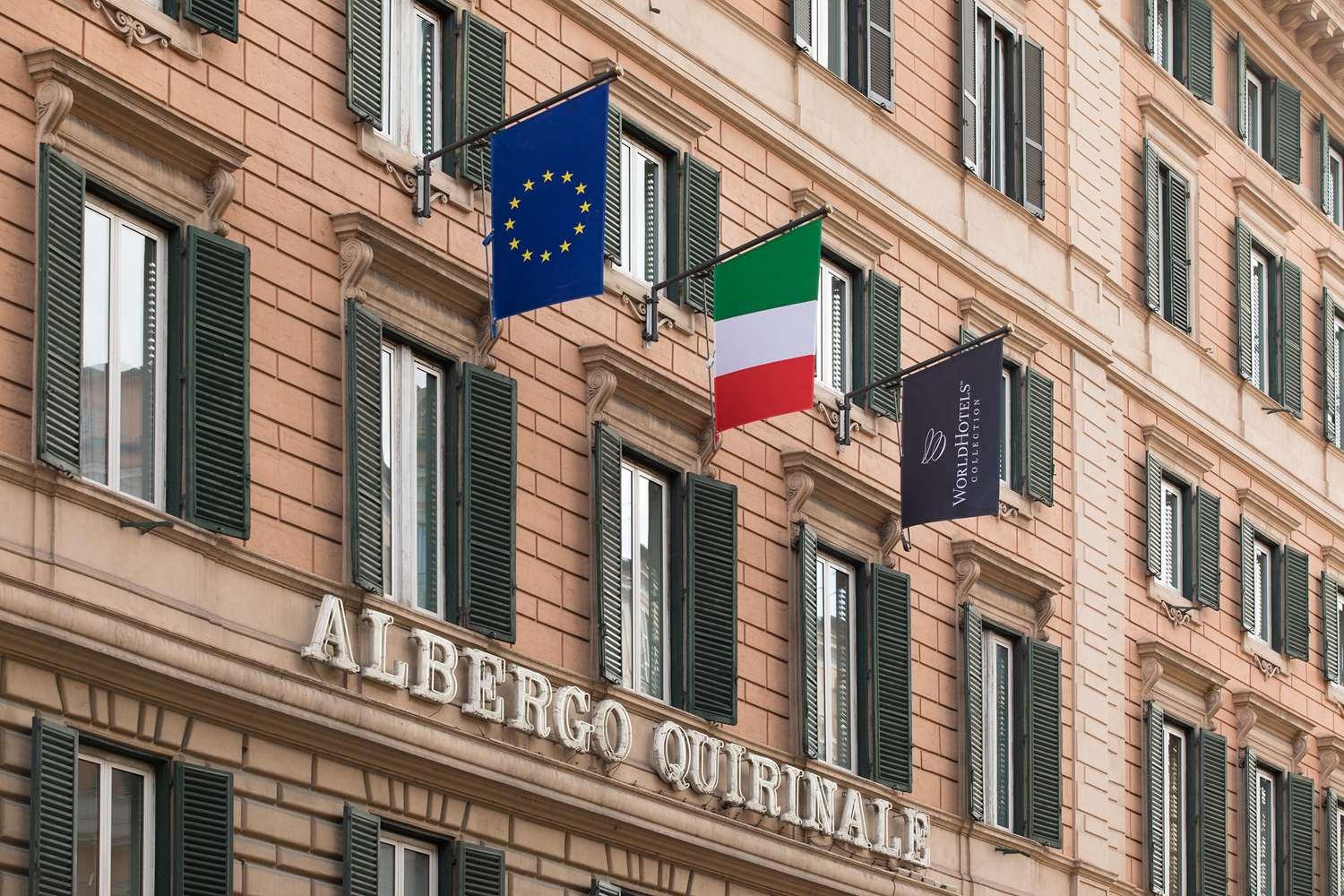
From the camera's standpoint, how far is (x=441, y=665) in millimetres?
23312

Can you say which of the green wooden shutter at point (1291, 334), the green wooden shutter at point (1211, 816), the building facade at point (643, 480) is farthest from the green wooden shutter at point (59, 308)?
the green wooden shutter at point (1291, 334)

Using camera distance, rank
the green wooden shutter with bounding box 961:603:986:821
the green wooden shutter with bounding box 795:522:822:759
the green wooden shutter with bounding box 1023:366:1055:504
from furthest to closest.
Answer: the green wooden shutter with bounding box 1023:366:1055:504, the green wooden shutter with bounding box 961:603:986:821, the green wooden shutter with bounding box 795:522:822:759

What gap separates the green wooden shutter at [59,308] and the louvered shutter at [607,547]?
6.10 meters

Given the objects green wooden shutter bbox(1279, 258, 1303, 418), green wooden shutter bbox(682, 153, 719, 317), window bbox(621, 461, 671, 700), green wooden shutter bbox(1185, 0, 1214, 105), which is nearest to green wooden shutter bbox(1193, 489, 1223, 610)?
green wooden shutter bbox(1279, 258, 1303, 418)

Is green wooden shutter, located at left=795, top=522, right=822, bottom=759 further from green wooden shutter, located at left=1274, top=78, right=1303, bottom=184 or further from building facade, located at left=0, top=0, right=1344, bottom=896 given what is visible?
green wooden shutter, located at left=1274, top=78, right=1303, bottom=184

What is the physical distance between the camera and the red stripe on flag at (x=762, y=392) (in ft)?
84.0

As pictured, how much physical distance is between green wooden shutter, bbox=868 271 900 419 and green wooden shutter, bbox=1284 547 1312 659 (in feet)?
33.1

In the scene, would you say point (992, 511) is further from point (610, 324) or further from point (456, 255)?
point (456, 255)

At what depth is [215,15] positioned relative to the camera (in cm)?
2217

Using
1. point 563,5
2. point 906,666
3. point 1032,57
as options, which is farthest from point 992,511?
point 1032,57

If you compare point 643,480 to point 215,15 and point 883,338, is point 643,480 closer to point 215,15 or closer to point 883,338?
point 883,338

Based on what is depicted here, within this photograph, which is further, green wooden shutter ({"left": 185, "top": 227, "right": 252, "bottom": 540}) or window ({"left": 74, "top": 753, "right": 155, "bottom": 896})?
green wooden shutter ({"left": 185, "top": 227, "right": 252, "bottom": 540})

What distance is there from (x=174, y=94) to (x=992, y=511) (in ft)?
31.5

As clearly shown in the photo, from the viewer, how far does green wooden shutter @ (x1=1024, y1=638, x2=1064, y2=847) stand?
31578 mm
